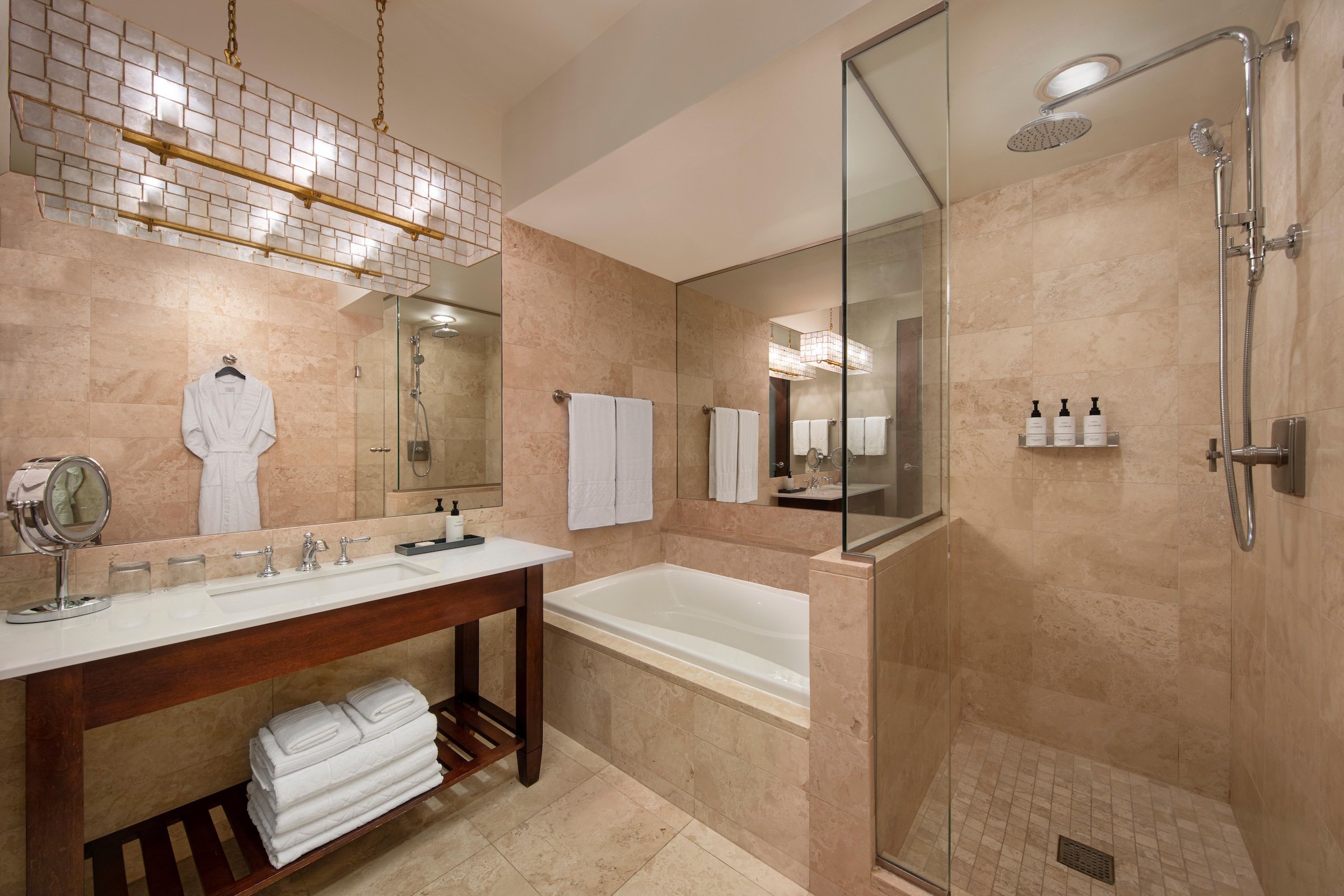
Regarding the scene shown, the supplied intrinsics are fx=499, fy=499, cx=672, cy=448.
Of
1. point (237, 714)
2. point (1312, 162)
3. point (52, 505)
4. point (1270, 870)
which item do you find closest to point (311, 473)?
point (52, 505)

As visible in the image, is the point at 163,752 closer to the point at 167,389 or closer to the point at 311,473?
the point at 311,473

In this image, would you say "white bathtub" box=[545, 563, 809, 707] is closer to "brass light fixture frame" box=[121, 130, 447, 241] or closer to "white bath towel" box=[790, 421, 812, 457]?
"white bath towel" box=[790, 421, 812, 457]

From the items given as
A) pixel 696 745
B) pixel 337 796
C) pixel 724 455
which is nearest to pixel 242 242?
pixel 337 796

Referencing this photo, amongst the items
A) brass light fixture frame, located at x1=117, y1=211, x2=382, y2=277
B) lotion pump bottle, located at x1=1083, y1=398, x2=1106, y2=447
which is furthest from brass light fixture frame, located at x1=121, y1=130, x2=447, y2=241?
lotion pump bottle, located at x1=1083, y1=398, x2=1106, y2=447

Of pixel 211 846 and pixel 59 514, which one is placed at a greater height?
pixel 59 514

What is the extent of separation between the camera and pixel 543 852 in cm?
154

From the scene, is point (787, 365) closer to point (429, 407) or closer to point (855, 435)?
point (855, 435)

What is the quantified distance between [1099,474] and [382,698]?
9.00ft

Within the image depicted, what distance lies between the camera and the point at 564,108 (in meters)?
1.95

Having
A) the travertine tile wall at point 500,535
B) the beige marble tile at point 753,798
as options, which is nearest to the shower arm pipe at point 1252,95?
the beige marble tile at point 753,798

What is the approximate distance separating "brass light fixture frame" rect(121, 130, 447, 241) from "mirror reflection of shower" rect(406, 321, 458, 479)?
1.18 ft

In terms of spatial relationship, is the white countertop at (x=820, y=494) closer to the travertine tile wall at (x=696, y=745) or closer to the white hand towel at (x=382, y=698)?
the travertine tile wall at (x=696, y=745)

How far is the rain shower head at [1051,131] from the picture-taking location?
1706mm

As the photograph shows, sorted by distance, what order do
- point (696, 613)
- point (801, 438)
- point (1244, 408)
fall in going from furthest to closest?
point (696, 613), point (801, 438), point (1244, 408)
